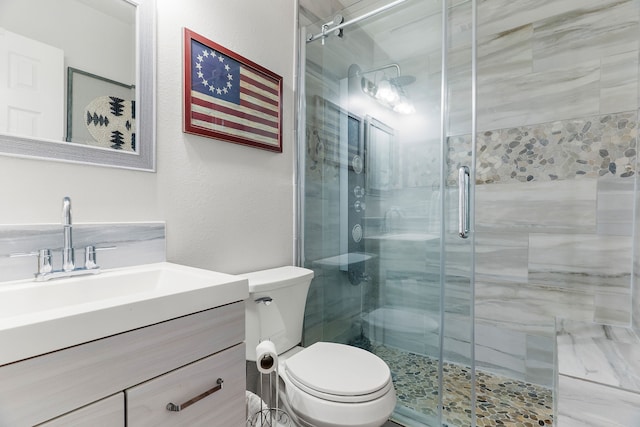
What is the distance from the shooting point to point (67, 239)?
98 cm

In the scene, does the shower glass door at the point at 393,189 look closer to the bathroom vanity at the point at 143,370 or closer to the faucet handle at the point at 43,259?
the bathroom vanity at the point at 143,370

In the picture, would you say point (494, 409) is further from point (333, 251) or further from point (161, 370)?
point (161, 370)

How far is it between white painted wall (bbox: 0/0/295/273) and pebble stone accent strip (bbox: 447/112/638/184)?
1.02 meters

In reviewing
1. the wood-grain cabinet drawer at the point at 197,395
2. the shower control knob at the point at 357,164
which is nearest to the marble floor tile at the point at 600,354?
the wood-grain cabinet drawer at the point at 197,395

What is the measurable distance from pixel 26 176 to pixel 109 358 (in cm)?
66

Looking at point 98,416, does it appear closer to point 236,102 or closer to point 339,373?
point 339,373

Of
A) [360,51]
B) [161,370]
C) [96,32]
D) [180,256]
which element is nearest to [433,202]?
[360,51]

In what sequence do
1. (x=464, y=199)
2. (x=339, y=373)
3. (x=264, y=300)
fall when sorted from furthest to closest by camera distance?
(x=464, y=199) → (x=264, y=300) → (x=339, y=373)

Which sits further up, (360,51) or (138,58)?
(360,51)

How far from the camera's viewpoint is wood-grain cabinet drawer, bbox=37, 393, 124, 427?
61 centimetres

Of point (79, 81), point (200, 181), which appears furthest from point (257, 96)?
point (79, 81)

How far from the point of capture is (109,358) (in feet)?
2.16

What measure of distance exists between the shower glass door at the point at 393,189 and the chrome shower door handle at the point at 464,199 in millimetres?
24

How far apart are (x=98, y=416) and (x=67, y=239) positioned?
0.56 metres
